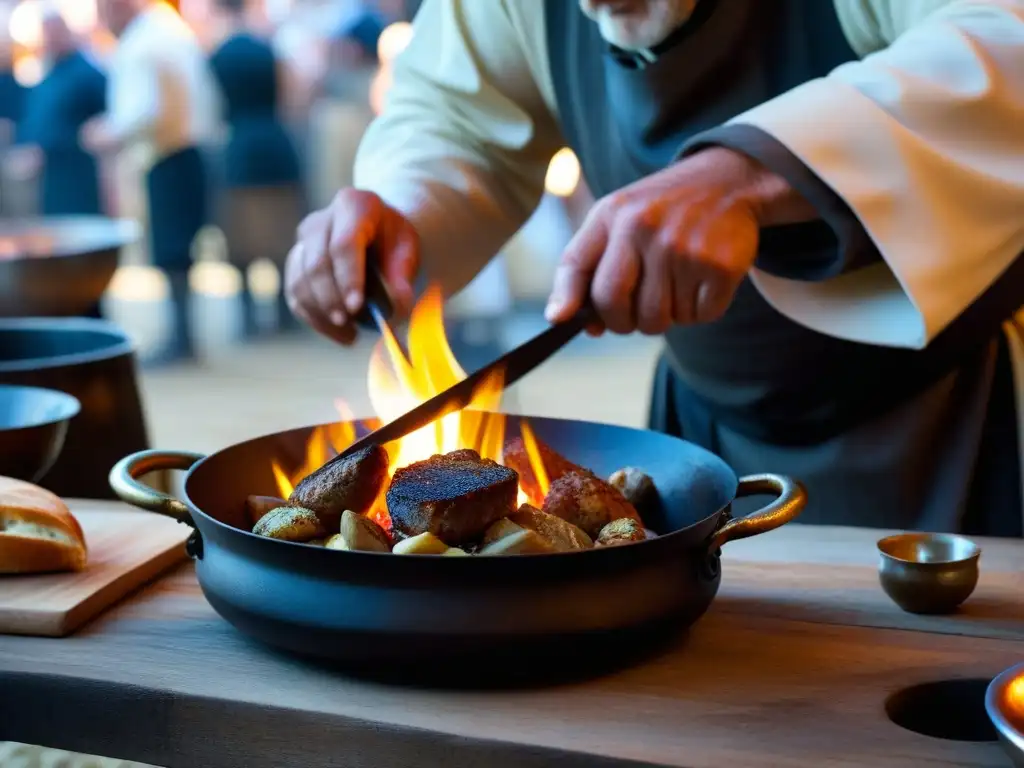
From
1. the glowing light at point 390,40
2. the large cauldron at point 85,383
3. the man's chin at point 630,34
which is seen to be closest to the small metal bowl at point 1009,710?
the man's chin at point 630,34

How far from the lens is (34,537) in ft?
3.56

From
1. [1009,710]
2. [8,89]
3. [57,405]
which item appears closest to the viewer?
[1009,710]

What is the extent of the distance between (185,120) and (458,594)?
613 centimetres

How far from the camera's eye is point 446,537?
92cm

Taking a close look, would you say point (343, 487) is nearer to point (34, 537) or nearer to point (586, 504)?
point (586, 504)

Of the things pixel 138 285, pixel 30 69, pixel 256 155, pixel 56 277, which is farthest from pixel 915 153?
pixel 30 69

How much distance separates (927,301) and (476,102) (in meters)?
0.81

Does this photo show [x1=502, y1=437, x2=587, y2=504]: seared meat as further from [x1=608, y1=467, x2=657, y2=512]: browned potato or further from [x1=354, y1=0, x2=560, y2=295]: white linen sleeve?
[x1=354, y1=0, x2=560, y2=295]: white linen sleeve

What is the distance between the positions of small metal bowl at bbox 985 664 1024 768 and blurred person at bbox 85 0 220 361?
6.17 metres

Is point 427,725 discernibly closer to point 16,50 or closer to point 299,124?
point 299,124

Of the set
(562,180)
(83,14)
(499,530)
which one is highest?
(83,14)

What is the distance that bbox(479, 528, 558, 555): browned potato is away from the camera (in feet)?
2.90

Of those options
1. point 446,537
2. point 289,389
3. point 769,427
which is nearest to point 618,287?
point 446,537

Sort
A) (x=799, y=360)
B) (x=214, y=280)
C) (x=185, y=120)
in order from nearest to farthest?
(x=799, y=360), (x=185, y=120), (x=214, y=280)
